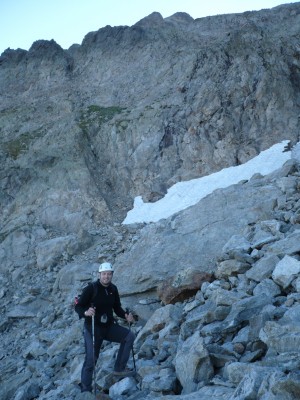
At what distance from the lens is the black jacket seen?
8359mm

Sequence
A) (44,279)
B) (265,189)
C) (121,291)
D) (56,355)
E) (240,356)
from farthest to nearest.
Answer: (44,279), (265,189), (121,291), (56,355), (240,356)

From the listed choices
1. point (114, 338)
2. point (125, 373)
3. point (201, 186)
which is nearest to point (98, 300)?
point (114, 338)

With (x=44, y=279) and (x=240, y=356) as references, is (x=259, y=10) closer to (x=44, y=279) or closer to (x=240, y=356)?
(x=44, y=279)

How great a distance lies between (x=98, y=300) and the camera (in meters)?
8.52

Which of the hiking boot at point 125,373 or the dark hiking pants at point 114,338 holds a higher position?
the dark hiking pants at point 114,338

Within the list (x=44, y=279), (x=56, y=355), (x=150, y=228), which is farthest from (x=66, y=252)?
(x=56, y=355)

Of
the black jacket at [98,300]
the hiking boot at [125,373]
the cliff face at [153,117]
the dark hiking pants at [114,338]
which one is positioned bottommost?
the hiking boot at [125,373]

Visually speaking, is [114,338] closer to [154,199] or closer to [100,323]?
[100,323]

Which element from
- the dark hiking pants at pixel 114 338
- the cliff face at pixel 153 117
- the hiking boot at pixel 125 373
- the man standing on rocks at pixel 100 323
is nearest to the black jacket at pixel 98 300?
the man standing on rocks at pixel 100 323

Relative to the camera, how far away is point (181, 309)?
1084cm

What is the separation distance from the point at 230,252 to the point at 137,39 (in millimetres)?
34902

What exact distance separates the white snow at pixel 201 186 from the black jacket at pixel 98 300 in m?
14.0

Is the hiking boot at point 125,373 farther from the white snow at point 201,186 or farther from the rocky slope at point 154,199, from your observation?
the white snow at point 201,186

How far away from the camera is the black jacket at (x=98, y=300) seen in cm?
836
